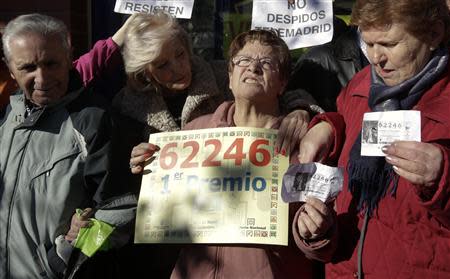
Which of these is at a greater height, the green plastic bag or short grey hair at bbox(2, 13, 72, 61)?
short grey hair at bbox(2, 13, 72, 61)

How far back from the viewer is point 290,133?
11.2 ft

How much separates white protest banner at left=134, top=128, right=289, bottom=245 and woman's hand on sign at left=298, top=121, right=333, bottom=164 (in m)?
0.28

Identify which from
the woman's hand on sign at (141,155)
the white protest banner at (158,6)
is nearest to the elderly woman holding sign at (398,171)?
the woman's hand on sign at (141,155)

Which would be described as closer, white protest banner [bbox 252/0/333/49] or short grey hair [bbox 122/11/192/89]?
short grey hair [bbox 122/11/192/89]

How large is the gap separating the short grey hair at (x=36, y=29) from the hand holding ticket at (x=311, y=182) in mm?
1374

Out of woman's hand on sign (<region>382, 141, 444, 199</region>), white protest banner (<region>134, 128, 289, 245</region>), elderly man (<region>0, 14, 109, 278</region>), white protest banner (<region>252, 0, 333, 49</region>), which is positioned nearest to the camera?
woman's hand on sign (<region>382, 141, 444, 199</region>)

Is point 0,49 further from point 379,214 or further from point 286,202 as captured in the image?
point 379,214

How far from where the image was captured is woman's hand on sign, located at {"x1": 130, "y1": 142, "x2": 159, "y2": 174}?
3.54m

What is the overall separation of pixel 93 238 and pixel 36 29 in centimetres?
102

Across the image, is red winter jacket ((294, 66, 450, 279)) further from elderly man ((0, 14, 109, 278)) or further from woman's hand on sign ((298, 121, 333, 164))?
elderly man ((0, 14, 109, 278))

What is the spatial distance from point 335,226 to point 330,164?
273 millimetres

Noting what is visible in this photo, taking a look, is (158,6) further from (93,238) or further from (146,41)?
(93,238)

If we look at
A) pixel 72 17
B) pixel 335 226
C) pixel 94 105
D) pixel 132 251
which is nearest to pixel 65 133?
pixel 94 105

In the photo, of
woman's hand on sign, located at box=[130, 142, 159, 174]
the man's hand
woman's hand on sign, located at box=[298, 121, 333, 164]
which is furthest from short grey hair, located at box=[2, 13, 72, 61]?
woman's hand on sign, located at box=[298, 121, 333, 164]
